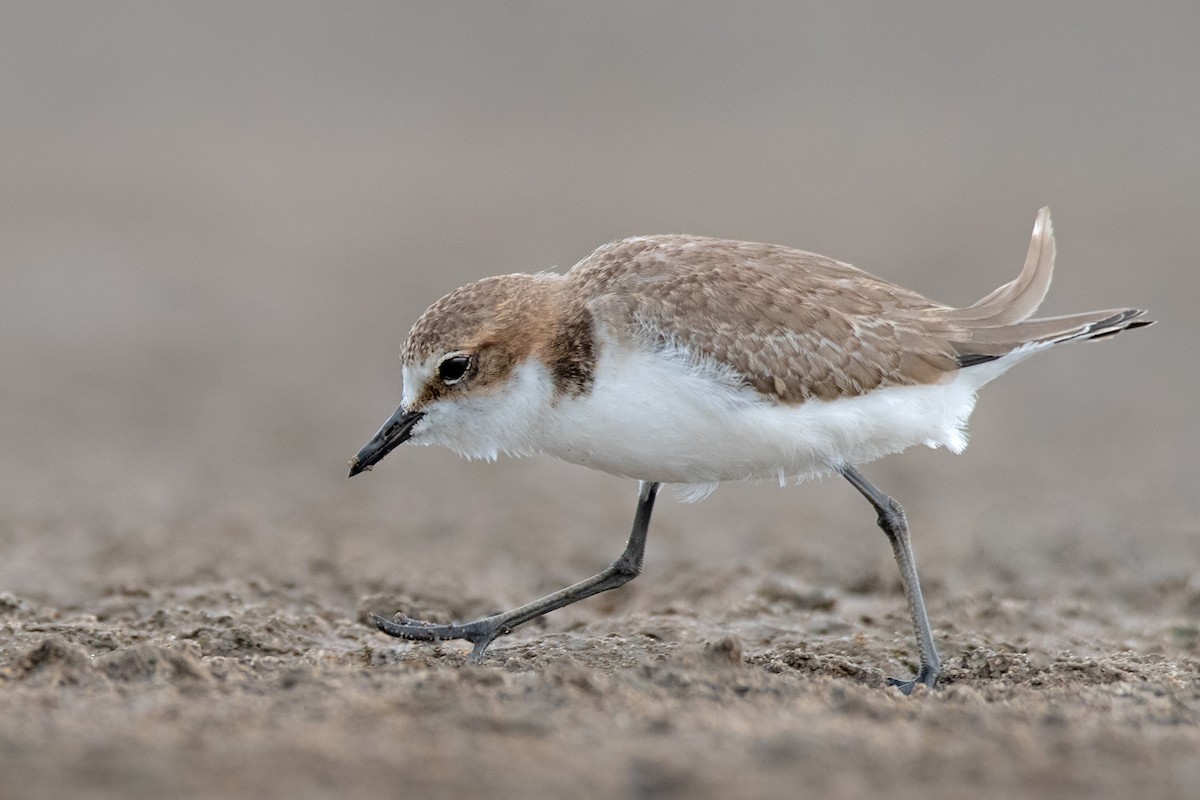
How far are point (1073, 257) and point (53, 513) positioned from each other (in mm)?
14629

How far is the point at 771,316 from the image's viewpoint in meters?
6.74

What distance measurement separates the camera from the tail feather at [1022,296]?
7.34 metres

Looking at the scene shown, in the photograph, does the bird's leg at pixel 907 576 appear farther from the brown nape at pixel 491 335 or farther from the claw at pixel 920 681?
the brown nape at pixel 491 335

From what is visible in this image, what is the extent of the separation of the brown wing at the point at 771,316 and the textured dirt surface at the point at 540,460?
1.31 metres

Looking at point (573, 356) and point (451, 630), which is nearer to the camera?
point (573, 356)

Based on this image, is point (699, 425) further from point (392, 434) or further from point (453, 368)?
point (392, 434)

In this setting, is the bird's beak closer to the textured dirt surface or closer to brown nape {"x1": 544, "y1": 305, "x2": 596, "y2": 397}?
brown nape {"x1": 544, "y1": 305, "x2": 596, "y2": 397}

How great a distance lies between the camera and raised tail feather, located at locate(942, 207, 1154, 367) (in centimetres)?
711

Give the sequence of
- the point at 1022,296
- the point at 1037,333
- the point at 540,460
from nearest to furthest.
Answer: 1. the point at 1037,333
2. the point at 1022,296
3. the point at 540,460

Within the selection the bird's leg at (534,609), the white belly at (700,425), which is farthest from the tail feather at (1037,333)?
the bird's leg at (534,609)

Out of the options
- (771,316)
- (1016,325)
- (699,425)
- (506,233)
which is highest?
(506,233)

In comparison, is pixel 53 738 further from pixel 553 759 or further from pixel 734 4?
pixel 734 4

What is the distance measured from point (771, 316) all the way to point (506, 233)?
54.0 ft

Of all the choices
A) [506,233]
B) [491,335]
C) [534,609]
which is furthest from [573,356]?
[506,233]
